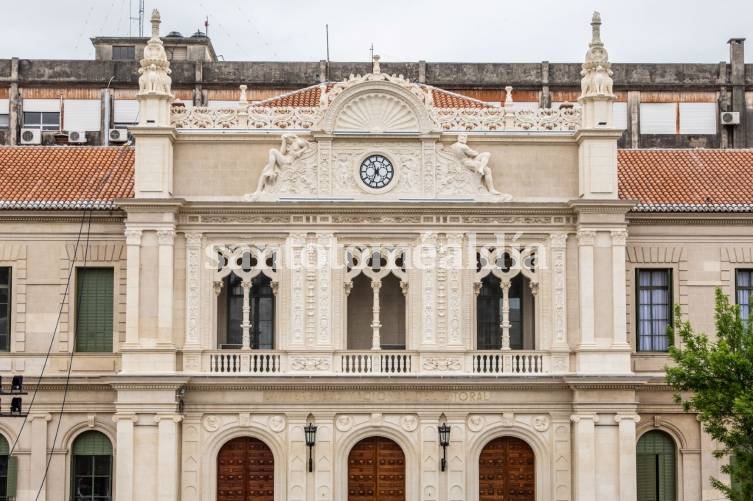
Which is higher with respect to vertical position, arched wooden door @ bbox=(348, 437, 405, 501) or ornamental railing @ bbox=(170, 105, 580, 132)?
ornamental railing @ bbox=(170, 105, 580, 132)

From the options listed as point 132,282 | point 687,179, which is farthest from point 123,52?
point 687,179

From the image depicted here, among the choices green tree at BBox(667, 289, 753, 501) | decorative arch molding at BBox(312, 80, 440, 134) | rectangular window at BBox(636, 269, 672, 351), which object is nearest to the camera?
green tree at BBox(667, 289, 753, 501)

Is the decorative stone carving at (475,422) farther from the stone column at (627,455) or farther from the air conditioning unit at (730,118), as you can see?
the air conditioning unit at (730,118)

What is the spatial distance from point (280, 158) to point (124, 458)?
9.34m

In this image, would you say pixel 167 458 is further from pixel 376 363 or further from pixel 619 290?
pixel 619 290

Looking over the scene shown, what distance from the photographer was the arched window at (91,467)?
41.9 m

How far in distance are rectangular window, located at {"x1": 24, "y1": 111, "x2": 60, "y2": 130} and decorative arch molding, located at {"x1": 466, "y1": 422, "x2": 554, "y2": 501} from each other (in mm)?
29572

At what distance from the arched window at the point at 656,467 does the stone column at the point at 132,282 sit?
14895 millimetres

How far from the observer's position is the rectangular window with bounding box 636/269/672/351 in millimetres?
42844

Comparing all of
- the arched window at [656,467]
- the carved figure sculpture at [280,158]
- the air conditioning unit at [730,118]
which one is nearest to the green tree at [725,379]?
the arched window at [656,467]

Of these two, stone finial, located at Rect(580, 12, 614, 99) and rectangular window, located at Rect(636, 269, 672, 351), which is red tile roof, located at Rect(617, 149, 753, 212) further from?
stone finial, located at Rect(580, 12, 614, 99)

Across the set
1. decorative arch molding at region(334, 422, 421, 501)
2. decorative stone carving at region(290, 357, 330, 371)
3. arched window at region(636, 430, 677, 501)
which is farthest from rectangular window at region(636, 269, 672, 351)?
decorative stone carving at region(290, 357, 330, 371)

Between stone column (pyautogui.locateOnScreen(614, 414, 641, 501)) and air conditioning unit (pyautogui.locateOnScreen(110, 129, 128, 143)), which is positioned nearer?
stone column (pyautogui.locateOnScreen(614, 414, 641, 501))

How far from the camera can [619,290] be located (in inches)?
1606
